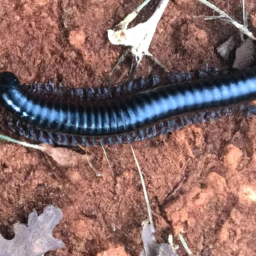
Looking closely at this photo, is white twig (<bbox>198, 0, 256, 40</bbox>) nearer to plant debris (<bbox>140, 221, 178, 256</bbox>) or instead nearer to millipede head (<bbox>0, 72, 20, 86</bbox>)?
millipede head (<bbox>0, 72, 20, 86</bbox>)

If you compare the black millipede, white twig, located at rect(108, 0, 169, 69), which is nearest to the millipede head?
the black millipede

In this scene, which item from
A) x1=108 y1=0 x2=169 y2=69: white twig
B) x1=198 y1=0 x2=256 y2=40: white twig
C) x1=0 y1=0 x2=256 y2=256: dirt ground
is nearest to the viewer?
x1=0 y1=0 x2=256 y2=256: dirt ground

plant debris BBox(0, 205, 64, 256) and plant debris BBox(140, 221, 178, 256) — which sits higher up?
plant debris BBox(0, 205, 64, 256)

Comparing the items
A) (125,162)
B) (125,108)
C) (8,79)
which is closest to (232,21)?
(125,108)

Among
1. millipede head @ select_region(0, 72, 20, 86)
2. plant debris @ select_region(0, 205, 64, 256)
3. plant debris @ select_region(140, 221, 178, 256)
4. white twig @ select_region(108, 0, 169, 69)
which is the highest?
millipede head @ select_region(0, 72, 20, 86)

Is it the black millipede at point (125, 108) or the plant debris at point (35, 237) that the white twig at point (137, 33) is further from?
the plant debris at point (35, 237)

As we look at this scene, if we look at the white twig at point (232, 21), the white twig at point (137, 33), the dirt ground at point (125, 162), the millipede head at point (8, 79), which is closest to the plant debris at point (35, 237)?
the dirt ground at point (125, 162)
